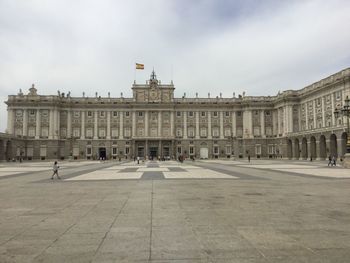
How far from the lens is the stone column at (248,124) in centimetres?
9219

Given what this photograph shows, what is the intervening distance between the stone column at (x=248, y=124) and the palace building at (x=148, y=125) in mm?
286

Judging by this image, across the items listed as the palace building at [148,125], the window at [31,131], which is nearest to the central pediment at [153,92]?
the palace building at [148,125]

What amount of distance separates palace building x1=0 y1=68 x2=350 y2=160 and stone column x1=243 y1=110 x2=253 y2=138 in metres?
0.29

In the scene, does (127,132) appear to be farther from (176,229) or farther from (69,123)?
(176,229)

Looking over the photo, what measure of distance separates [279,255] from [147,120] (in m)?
88.1

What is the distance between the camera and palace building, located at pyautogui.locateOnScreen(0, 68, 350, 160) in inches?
3469

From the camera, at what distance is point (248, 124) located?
92.6m

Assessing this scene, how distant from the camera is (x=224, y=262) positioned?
17.2ft

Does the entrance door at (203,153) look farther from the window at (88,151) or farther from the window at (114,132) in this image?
the window at (88,151)

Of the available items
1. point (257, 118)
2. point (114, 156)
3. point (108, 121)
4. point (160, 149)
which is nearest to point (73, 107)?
point (108, 121)

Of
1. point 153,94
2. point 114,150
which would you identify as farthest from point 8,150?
point 153,94

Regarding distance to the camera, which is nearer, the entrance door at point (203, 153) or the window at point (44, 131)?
the window at point (44, 131)

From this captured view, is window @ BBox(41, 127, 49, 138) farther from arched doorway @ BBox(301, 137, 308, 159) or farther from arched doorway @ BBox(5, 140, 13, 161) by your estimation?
arched doorway @ BBox(301, 137, 308, 159)

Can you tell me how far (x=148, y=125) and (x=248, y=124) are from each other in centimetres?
2952
